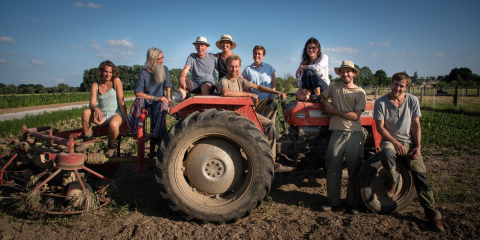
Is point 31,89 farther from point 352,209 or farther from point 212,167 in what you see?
point 352,209

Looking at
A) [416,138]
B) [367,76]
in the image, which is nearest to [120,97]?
[416,138]

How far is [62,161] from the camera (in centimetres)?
293

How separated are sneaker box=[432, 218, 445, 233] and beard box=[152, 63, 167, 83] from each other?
3.48 metres

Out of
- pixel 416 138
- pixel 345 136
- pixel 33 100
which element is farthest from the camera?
pixel 33 100

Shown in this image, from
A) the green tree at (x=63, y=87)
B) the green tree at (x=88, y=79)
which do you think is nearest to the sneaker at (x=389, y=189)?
the green tree at (x=63, y=87)

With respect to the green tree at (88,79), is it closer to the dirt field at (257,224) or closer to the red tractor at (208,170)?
the red tractor at (208,170)

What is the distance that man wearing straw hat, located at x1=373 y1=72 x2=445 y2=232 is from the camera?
2768mm

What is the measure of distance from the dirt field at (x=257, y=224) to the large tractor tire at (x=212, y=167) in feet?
0.61

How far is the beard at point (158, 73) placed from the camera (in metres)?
3.58

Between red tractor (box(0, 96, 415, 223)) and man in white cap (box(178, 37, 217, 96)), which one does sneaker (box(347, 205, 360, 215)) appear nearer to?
red tractor (box(0, 96, 415, 223))

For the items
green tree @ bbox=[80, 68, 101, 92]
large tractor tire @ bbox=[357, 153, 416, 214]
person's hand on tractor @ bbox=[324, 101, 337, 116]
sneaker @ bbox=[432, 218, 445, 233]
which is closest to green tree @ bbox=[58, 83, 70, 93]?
green tree @ bbox=[80, 68, 101, 92]

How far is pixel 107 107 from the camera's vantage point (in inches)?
146

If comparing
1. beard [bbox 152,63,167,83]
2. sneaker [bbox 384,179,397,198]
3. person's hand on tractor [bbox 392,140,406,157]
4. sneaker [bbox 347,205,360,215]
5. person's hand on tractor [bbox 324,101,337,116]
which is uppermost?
beard [bbox 152,63,167,83]

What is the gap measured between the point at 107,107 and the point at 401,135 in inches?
145
